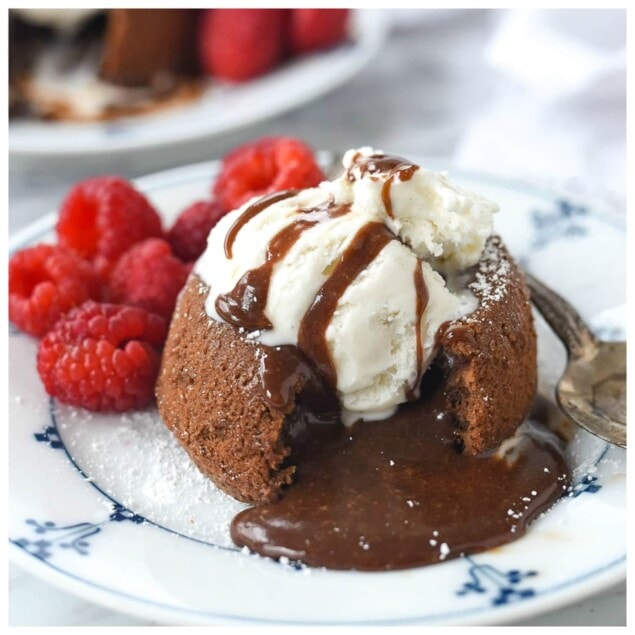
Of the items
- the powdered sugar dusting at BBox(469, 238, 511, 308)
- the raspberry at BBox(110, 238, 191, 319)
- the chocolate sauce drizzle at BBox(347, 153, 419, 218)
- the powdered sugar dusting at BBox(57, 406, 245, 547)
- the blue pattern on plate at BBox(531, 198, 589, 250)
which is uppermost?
the chocolate sauce drizzle at BBox(347, 153, 419, 218)

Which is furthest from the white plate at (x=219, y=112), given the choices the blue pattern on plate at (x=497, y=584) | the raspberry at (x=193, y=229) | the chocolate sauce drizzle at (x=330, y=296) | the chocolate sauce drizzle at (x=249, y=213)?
the blue pattern on plate at (x=497, y=584)

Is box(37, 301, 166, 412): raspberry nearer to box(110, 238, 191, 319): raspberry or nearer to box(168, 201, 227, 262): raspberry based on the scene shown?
box(110, 238, 191, 319): raspberry

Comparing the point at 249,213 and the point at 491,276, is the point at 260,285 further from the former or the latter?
the point at 491,276

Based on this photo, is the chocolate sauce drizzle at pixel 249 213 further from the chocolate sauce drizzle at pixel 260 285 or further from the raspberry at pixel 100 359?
the raspberry at pixel 100 359

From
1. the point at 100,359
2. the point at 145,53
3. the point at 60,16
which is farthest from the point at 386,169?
the point at 60,16

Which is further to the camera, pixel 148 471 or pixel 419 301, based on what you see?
pixel 148 471

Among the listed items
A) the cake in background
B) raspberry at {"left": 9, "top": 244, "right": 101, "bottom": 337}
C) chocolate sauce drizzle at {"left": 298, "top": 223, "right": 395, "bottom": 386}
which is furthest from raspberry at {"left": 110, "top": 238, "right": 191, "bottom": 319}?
the cake in background

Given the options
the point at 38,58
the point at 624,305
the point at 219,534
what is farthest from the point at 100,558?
the point at 38,58
